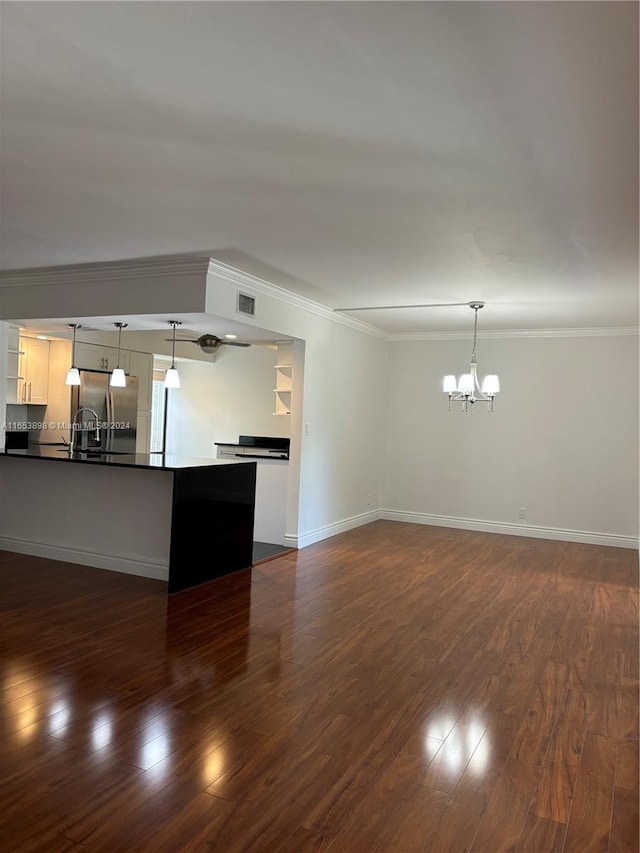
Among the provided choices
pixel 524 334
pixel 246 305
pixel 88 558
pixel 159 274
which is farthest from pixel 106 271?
pixel 524 334

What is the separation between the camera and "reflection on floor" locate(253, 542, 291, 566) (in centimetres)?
604

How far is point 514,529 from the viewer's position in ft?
25.8

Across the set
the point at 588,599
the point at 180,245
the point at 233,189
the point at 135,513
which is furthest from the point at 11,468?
the point at 588,599

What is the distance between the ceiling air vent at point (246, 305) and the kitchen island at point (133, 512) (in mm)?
1328

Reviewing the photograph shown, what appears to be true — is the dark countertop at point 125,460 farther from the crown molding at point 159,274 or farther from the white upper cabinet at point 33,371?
the white upper cabinet at point 33,371

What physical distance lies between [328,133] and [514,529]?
631cm

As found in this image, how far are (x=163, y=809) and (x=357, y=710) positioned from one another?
111 centimetres

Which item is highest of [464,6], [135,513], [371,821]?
[464,6]

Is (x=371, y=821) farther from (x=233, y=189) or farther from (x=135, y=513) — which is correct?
(x=135, y=513)

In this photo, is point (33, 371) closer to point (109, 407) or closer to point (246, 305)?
point (109, 407)

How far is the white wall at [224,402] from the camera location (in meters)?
9.29

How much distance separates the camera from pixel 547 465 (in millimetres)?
7695

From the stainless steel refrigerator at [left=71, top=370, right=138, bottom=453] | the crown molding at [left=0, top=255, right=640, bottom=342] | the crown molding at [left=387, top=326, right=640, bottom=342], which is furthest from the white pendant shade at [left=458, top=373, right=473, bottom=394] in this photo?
the stainless steel refrigerator at [left=71, top=370, right=138, bottom=453]

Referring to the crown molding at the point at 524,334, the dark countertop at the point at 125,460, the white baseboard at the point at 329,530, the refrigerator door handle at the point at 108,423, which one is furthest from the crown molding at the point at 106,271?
the crown molding at the point at 524,334
